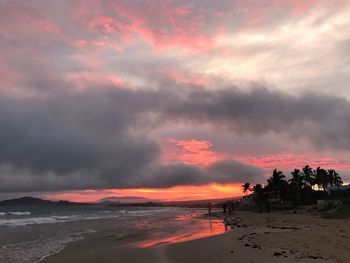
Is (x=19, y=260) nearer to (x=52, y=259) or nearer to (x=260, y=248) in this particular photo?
(x=52, y=259)

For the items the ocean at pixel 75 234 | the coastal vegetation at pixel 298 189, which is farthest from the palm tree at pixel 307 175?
the ocean at pixel 75 234

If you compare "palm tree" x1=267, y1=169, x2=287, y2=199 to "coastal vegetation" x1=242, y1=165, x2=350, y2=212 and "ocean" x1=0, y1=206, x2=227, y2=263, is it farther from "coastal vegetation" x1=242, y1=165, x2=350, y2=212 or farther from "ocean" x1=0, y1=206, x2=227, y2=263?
"ocean" x1=0, y1=206, x2=227, y2=263

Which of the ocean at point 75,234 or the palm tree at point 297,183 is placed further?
the palm tree at point 297,183

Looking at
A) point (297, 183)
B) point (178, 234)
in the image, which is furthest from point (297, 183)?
point (178, 234)

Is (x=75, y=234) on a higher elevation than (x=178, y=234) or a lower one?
higher

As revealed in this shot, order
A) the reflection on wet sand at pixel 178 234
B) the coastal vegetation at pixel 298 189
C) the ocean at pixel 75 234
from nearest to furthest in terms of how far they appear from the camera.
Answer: the ocean at pixel 75 234 → the reflection on wet sand at pixel 178 234 → the coastal vegetation at pixel 298 189

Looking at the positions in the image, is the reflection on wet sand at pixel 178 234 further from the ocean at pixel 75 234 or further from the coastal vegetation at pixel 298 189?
the coastal vegetation at pixel 298 189

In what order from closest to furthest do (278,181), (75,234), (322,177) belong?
(75,234) < (278,181) < (322,177)

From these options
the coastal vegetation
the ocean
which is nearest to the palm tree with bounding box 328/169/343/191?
the coastal vegetation

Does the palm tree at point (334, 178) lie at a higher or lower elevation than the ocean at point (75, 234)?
higher

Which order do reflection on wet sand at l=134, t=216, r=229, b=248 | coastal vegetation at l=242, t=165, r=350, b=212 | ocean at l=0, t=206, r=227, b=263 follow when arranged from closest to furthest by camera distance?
ocean at l=0, t=206, r=227, b=263, reflection on wet sand at l=134, t=216, r=229, b=248, coastal vegetation at l=242, t=165, r=350, b=212

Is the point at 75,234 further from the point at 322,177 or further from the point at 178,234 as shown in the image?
the point at 322,177

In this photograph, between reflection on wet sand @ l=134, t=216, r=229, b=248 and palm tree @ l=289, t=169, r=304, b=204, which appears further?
palm tree @ l=289, t=169, r=304, b=204

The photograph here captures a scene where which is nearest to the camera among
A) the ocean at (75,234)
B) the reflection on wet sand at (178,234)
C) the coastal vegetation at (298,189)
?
the ocean at (75,234)
